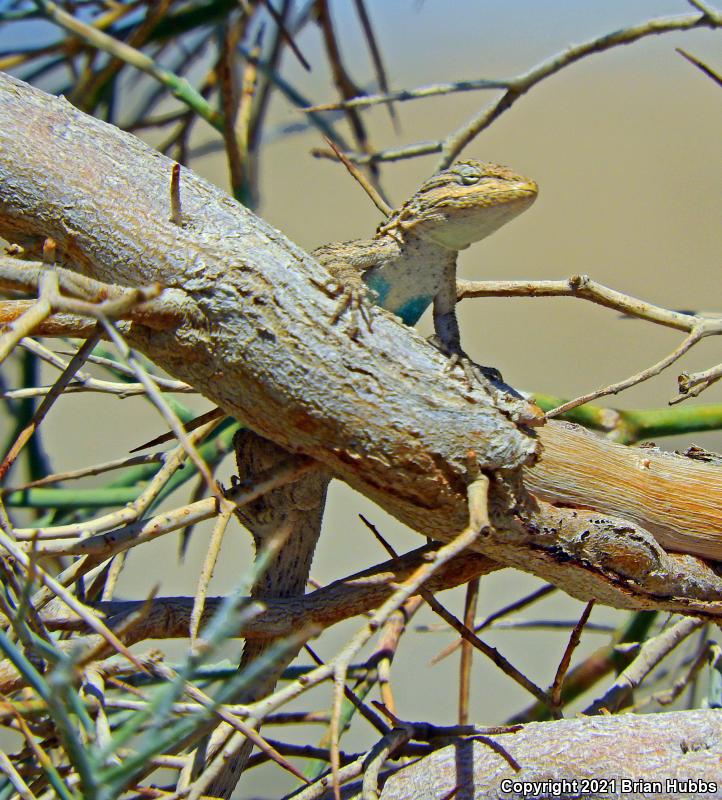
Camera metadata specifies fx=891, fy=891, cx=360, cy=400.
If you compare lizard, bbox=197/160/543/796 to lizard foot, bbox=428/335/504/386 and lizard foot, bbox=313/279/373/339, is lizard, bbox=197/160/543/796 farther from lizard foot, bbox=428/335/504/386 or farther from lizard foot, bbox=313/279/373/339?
lizard foot, bbox=313/279/373/339

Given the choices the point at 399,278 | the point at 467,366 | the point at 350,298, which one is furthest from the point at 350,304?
the point at 399,278

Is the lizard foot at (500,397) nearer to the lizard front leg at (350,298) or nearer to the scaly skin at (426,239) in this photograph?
the lizard front leg at (350,298)

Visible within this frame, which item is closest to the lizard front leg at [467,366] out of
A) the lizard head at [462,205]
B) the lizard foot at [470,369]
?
the lizard foot at [470,369]

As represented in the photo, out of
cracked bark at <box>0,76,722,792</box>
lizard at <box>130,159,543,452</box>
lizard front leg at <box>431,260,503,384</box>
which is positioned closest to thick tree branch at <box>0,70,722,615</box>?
cracked bark at <box>0,76,722,792</box>

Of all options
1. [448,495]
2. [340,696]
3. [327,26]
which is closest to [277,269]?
[448,495]

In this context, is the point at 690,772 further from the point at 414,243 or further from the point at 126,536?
the point at 414,243

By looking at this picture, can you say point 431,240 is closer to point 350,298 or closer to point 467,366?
point 467,366

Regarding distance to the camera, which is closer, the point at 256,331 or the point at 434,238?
the point at 256,331
